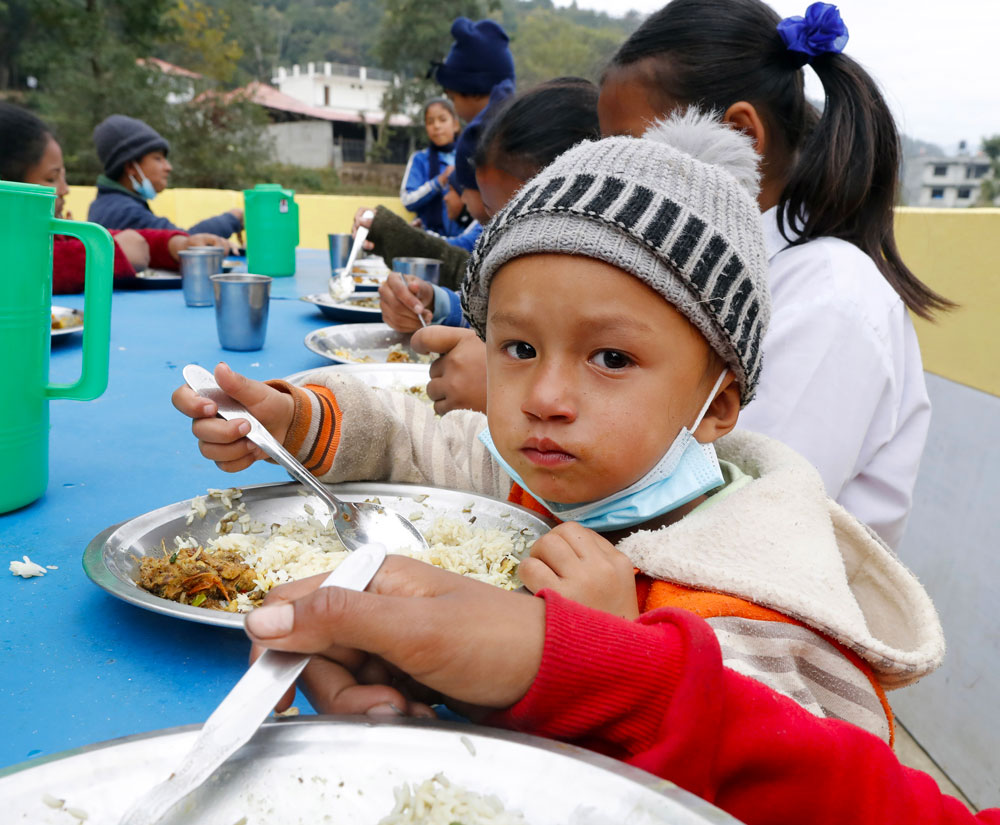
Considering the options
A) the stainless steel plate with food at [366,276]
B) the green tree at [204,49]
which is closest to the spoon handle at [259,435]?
the stainless steel plate with food at [366,276]

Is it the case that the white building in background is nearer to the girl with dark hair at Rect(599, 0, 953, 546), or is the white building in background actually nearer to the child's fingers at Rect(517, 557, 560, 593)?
the girl with dark hair at Rect(599, 0, 953, 546)

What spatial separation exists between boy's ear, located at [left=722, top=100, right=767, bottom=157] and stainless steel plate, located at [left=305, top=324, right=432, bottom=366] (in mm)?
1250

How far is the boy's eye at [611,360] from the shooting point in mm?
1047

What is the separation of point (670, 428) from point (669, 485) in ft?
0.34

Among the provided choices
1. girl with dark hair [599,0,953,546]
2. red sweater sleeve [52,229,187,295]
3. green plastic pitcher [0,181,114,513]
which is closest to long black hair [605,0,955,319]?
girl with dark hair [599,0,953,546]

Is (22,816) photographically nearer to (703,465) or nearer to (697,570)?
(697,570)

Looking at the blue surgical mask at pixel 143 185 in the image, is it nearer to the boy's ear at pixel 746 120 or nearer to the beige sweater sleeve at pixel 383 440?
the beige sweater sleeve at pixel 383 440

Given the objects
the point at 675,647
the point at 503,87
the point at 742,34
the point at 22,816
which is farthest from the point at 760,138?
the point at 503,87

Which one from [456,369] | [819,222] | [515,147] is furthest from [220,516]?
[515,147]

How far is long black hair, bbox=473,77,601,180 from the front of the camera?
8.75 ft

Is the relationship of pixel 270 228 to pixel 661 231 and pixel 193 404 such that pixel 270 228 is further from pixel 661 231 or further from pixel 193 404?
pixel 661 231

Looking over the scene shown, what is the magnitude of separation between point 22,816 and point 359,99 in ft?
186

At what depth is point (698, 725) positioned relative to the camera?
668mm

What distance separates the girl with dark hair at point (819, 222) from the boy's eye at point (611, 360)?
0.69 meters
